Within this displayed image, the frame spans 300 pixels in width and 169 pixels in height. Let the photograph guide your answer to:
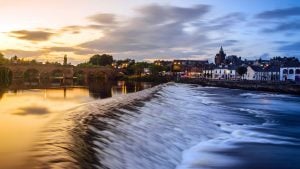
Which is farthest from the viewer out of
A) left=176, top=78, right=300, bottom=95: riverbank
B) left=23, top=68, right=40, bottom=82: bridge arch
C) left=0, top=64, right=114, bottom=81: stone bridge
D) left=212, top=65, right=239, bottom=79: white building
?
left=212, top=65, right=239, bottom=79: white building

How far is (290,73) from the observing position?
436 ft

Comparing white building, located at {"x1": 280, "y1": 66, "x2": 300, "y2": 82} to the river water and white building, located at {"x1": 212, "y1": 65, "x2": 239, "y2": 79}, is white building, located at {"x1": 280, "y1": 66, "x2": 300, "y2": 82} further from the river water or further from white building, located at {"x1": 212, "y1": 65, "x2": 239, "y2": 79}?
the river water

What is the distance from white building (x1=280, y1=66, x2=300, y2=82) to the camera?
423 feet

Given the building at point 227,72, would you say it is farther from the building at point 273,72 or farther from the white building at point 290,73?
the white building at point 290,73

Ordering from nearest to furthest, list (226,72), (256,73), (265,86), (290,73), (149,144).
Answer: (149,144)
(265,86)
(290,73)
(256,73)
(226,72)

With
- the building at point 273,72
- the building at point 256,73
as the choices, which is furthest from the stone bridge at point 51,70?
the building at point 273,72

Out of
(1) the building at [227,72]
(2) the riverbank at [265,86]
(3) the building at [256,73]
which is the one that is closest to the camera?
(2) the riverbank at [265,86]

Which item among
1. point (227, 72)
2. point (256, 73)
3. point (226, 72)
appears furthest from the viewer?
point (226, 72)

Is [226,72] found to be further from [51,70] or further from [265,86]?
[265,86]

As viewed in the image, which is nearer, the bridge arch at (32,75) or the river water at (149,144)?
the river water at (149,144)

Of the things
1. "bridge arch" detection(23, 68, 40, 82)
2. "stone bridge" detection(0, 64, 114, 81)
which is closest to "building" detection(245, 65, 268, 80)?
"stone bridge" detection(0, 64, 114, 81)

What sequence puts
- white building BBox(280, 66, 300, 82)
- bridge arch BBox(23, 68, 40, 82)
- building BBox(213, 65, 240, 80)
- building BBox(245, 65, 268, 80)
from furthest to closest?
building BBox(213, 65, 240, 80), building BBox(245, 65, 268, 80), bridge arch BBox(23, 68, 40, 82), white building BBox(280, 66, 300, 82)

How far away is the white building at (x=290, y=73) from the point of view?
128875 mm

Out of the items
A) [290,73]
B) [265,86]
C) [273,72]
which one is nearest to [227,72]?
[273,72]
